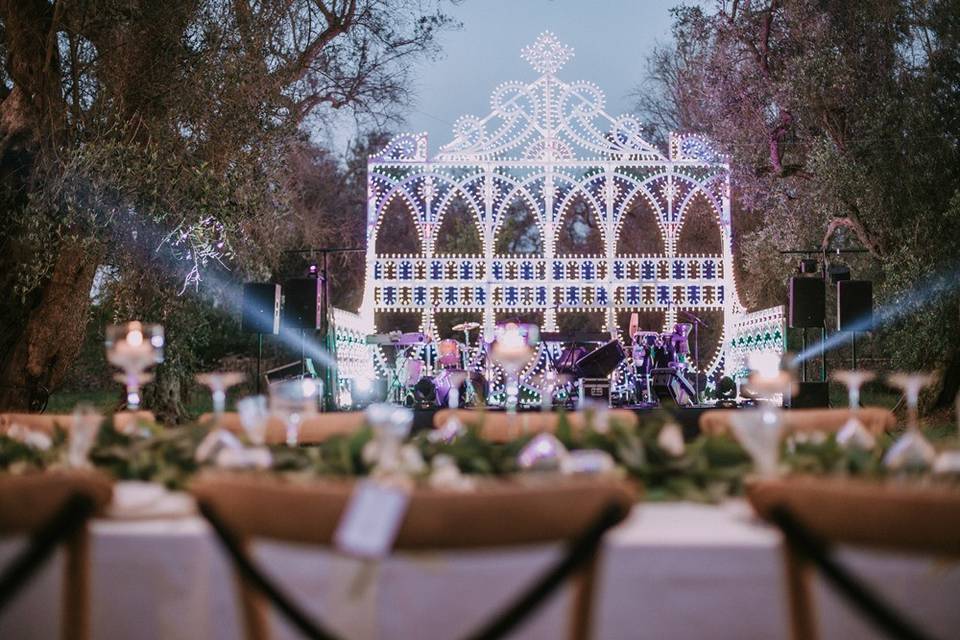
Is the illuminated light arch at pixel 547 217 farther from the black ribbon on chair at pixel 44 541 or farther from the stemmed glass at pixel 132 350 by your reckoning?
the black ribbon on chair at pixel 44 541

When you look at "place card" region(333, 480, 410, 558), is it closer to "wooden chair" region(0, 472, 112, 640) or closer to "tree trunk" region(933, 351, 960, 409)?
"wooden chair" region(0, 472, 112, 640)

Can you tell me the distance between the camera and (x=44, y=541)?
5.00 feet

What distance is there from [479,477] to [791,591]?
76 cm

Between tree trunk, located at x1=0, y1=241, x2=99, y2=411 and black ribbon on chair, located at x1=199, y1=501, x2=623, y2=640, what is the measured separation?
627 centimetres

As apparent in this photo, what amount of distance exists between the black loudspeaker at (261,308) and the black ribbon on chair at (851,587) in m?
8.39

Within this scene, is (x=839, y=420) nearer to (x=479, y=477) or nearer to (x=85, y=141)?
(x=479, y=477)

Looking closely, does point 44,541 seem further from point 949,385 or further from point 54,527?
point 949,385

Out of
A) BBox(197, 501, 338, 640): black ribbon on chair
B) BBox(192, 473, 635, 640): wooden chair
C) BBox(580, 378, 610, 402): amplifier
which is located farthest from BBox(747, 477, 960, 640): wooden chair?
BBox(580, 378, 610, 402): amplifier

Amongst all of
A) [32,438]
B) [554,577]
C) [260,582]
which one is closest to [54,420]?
[32,438]

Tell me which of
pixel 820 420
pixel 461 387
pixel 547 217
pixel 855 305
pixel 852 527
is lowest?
pixel 852 527

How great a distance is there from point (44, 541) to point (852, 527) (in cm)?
119

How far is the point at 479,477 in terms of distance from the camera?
2.11 m

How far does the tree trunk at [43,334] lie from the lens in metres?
7.33

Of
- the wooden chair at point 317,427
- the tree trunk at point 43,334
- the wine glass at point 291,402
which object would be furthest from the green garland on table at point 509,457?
the tree trunk at point 43,334
